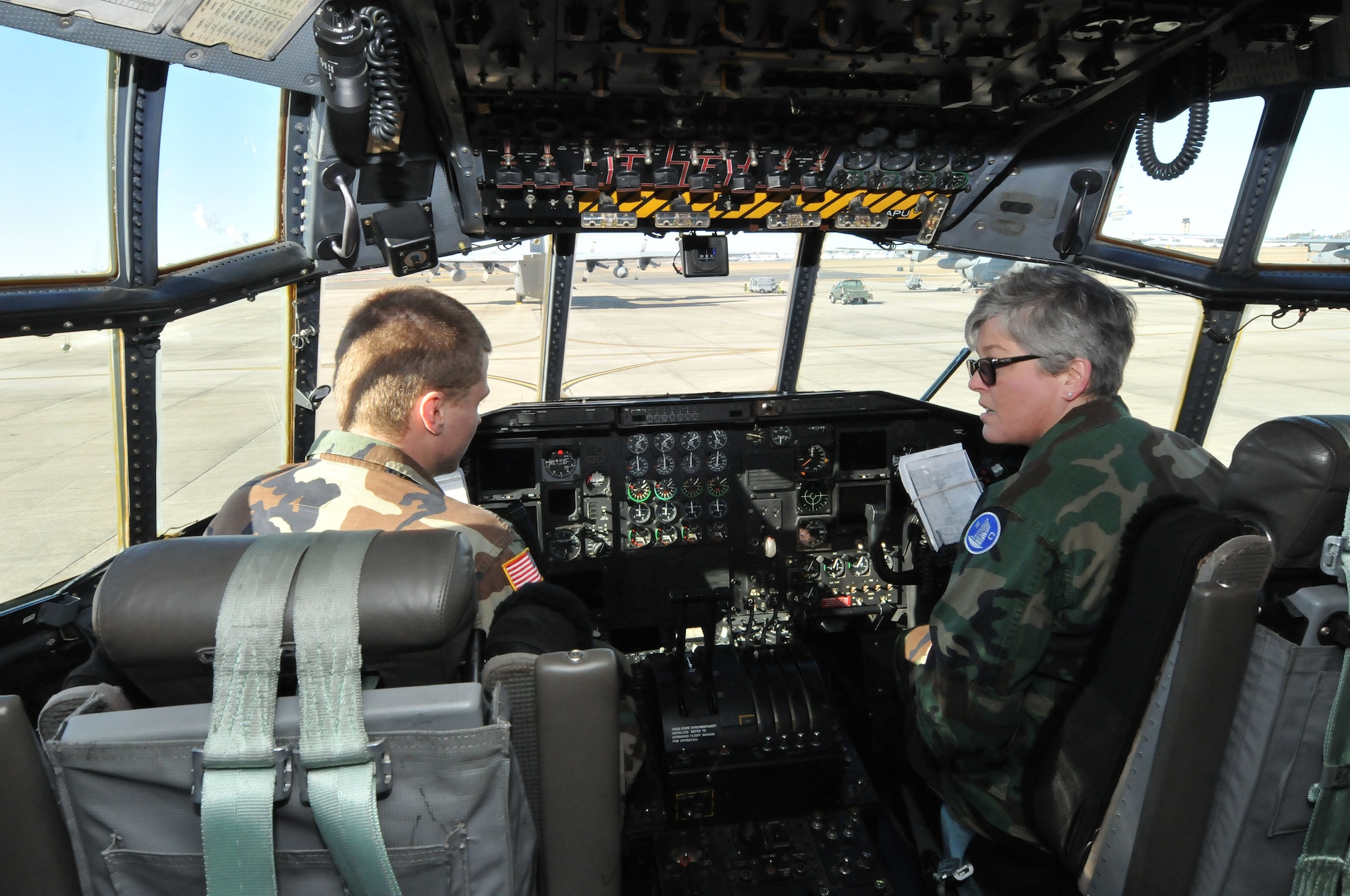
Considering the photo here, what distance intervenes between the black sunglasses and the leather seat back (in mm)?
1318

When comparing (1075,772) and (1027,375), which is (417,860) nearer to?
(1075,772)

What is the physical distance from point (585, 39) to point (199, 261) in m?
1.26

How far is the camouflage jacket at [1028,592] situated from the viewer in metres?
1.45

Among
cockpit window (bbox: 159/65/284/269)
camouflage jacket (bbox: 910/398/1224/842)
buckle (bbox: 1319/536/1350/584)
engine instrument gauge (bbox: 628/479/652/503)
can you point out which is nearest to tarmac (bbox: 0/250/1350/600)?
cockpit window (bbox: 159/65/284/269)

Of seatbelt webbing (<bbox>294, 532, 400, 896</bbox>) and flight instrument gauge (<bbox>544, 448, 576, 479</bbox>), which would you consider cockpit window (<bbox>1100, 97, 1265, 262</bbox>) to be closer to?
flight instrument gauge (<bbox>544, 448, 576, 479</bbox>)

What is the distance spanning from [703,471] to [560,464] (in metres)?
0.57

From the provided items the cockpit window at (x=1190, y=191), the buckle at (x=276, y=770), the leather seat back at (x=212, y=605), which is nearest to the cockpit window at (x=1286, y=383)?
the cockpit window at (x=1190, y=191)

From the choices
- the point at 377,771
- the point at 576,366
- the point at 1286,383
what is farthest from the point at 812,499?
the point at 1286,383

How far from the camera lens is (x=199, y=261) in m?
2.30

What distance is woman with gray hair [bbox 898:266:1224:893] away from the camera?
145 centimetres

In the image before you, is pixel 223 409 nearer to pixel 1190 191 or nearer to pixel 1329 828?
pixel 1190 191

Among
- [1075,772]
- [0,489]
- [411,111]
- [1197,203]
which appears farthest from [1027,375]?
[0,489]

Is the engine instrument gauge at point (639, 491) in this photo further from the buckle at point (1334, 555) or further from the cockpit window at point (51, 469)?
the buckle at point (1334, 555)

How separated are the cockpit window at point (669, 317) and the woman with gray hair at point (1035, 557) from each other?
68.5 inches
